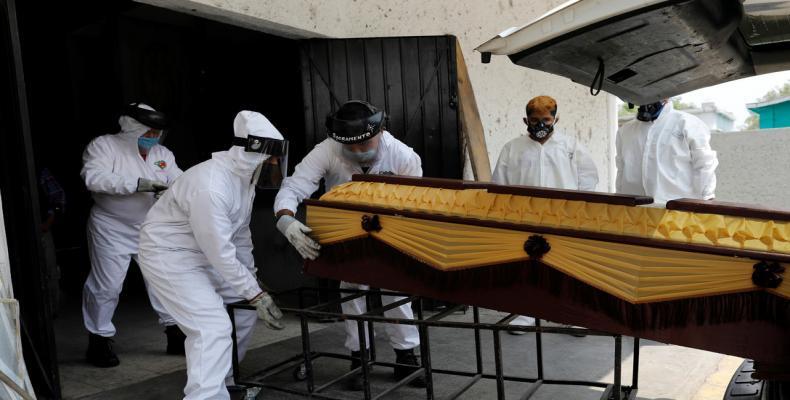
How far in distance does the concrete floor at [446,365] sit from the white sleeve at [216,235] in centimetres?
81

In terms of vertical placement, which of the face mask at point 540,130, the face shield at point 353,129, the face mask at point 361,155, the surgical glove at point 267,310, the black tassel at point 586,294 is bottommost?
the surgical glove at point 267,310

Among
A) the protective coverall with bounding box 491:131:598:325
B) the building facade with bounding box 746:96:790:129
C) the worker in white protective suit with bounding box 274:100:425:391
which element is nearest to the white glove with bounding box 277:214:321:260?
the worker in white protective suit with bounding box 274:100:425:391

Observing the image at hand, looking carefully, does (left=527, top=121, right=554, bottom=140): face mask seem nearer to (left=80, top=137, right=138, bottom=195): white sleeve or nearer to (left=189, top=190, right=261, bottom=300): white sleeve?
(left=189, top=190, right=261, bottom=300): white sleeve

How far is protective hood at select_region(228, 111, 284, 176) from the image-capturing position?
297 centimetres

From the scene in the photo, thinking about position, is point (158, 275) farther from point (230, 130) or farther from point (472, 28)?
point (472, 28)

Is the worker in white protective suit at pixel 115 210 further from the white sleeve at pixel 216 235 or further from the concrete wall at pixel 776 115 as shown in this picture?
the concrete wall at pixel 776 115

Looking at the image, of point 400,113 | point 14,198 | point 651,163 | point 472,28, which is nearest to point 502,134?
point 472,28

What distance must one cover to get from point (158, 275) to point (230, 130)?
2960 mm

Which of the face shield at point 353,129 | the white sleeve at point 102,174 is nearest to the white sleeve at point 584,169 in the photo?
the face shield at point 353,129

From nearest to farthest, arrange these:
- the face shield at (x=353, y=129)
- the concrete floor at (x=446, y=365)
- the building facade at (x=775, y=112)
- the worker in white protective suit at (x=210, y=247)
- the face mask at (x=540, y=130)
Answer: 1. the worker in white protective suit at (x=210, y=247)
2. the face shield at (x=353, y=129)
3. the concrete floor at (x=446, y=365)
4. the face mask at (x=540, y=130)
5. the building facade at (x=775, y=112)

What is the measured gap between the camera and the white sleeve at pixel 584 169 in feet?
14.5

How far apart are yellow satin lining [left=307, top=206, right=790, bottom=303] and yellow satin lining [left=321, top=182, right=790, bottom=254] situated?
2.7 inches

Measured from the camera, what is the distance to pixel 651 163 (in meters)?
4.21

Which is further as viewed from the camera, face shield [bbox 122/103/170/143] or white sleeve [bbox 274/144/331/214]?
face shield [bbox 122/103/170/143]
